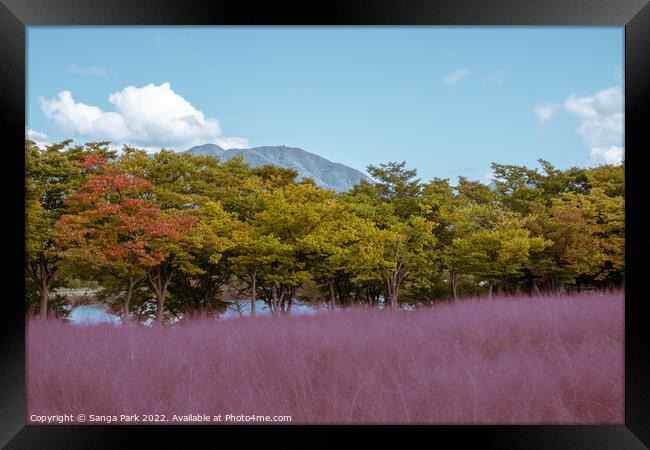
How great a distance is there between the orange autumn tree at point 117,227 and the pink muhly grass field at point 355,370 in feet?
5.39

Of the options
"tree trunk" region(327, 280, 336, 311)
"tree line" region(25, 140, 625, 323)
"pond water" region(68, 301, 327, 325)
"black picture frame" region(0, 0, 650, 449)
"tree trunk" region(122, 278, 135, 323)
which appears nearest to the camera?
"black picture frame" region(0, 0, 650, 449)

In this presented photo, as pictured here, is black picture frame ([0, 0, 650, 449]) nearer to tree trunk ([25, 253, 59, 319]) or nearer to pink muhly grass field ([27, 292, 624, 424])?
pink muhly grass field ([27, 292, 624, 424])

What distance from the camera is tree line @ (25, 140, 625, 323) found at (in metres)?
5.98

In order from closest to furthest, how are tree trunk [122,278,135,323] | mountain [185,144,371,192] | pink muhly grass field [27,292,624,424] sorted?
1. pink muhly grass field [27,292,624,424]
2. mountain [185,144,371,192]
3. tree trunk [122,278,135,323]

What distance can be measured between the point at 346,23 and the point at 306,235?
15.5 ft

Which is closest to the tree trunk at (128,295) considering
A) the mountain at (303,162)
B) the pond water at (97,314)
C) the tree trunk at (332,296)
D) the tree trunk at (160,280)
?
the pond water at (97,314)

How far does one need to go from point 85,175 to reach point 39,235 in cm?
113

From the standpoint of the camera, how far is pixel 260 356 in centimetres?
362

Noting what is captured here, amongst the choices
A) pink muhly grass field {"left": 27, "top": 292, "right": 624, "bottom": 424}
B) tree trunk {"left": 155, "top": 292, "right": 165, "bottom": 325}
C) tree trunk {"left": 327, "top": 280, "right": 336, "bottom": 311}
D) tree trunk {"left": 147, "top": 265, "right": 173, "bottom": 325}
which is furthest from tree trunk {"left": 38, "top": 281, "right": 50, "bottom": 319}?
tree trunk {"left": 327, "top": 280, "right": 336, "bottom": 311}

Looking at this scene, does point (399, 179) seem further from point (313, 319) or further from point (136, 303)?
point (136, 303)

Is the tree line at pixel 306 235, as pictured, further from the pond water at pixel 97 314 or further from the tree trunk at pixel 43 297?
the pond water at pixel 97 314

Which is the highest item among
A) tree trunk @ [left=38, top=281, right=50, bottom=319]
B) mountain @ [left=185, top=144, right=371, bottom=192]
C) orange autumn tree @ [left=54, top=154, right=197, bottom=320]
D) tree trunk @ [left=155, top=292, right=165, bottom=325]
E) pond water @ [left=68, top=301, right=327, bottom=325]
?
mountain @ [left=185, top=144, right=371, bottom=192]

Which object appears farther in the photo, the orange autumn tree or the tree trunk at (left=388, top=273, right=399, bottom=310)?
the tree trunk at (left=388, top=273, right=399, bottom=310)

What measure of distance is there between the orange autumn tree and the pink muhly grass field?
1643 millimetres
